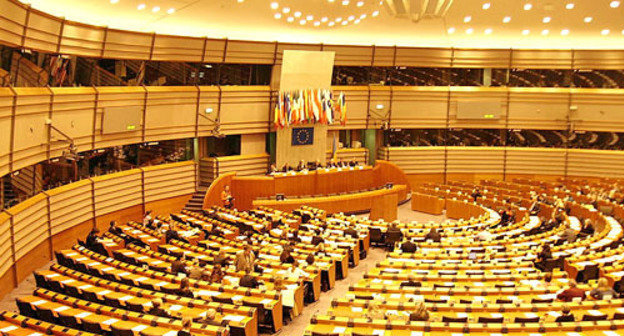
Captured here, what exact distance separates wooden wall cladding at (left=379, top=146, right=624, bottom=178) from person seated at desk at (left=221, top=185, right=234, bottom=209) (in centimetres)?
1007

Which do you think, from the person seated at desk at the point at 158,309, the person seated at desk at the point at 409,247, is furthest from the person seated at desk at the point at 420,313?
A: the person seated at desk at the point at 409,247

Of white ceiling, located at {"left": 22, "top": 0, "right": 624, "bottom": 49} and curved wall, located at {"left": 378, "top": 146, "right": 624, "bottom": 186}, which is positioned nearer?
white ceiling, located at {"left": 22, "top": 0, "right": 624, "bottom": 49}

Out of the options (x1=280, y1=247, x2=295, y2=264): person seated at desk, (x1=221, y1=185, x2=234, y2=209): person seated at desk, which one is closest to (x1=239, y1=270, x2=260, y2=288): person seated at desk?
(x1=280, y1=247, x2=295, y2=264): person seated at desk

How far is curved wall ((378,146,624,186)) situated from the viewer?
105 feet

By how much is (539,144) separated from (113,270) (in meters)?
24.6

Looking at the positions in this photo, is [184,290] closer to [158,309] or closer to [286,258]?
[158,309]

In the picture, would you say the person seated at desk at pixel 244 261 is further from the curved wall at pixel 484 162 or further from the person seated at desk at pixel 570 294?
the curved wall at pixel 484 162

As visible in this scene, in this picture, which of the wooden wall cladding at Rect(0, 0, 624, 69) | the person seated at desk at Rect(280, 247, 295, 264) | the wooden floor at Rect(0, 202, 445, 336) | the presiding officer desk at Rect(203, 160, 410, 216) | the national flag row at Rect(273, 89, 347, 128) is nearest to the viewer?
the wooden floor at Rect(0, 202, 445, 336)

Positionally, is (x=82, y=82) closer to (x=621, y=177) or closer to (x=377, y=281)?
(x=377, y=281)

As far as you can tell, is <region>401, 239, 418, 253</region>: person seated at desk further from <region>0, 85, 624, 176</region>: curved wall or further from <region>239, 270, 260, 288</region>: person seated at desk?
<region>0, 85, 624, 176</region>: curved wall

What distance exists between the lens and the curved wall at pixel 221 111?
17266 millimetres

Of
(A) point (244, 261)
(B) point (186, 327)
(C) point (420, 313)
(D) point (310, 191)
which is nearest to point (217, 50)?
(D) point (310, 191)

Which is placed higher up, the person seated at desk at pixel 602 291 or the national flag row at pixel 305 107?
the national flag row at pixel 305 107

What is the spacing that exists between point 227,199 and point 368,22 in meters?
9.36
